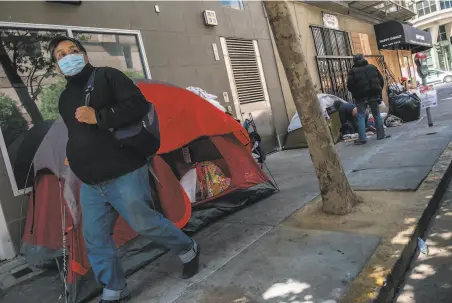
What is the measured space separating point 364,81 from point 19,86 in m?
6.22

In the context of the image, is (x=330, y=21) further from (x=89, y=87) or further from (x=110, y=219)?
(x=110, y=219)

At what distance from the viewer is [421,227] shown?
3508 mm

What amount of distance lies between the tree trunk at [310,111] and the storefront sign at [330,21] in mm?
9548

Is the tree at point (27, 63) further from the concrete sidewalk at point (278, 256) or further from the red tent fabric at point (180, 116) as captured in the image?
the concrete sidewalk at point (278, 256)

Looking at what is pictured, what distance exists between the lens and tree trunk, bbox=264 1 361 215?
3.79 m

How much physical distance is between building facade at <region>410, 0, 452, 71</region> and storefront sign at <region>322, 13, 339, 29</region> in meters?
23.9

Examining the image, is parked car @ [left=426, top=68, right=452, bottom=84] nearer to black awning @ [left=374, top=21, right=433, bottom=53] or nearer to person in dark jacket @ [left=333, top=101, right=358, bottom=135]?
black awning @ [left=374, top=21, right=433, bottom=53]

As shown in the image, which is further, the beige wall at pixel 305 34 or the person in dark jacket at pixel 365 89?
the beige wall at pixel 305 34

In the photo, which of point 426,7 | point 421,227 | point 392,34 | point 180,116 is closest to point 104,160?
point 180,116

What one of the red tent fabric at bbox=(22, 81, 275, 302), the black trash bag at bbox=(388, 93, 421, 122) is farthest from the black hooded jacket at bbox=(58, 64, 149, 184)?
the black trash bag at bbox=(388, 93, 421, 122)

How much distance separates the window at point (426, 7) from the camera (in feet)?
122

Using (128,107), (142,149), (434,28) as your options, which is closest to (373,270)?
(142,149)

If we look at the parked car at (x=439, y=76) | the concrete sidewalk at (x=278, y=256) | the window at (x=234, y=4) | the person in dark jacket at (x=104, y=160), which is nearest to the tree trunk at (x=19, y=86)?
the person in dark jacket at (x=104, y=160)

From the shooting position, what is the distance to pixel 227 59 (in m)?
8.09
